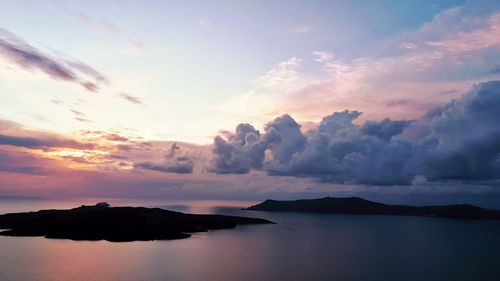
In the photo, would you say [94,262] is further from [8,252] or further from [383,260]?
[383,260]

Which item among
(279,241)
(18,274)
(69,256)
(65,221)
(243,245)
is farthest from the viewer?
(65,221)

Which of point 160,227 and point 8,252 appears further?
point 160,227

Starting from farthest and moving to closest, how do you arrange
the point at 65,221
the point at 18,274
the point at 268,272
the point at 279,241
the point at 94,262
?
the point at 65,221
the point at 279,241
the point at 94,262
the point at 268,272
the point at 18,274

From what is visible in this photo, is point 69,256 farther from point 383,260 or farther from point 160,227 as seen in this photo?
point 383,260

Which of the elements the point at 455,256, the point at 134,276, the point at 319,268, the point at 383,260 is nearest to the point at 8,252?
the point at 134,276

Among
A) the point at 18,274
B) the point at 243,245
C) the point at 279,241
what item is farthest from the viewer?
the point at 279,241

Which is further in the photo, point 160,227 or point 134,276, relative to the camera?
point 160,227

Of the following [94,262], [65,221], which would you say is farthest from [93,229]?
[94,262]

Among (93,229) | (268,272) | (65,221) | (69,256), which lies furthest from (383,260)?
(65,221)

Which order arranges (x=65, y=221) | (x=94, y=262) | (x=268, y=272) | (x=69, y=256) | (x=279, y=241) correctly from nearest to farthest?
(x=268, y=272), (x=94, y=262), (x=69, y=256), (x=279, y=241), (x=65, y=221)
